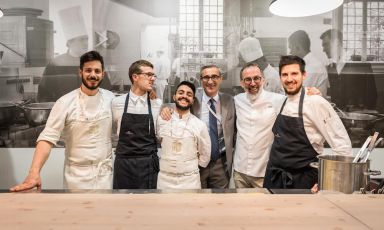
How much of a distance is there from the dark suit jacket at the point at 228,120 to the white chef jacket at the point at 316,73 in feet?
3.05

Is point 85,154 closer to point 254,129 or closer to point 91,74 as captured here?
point 91,74

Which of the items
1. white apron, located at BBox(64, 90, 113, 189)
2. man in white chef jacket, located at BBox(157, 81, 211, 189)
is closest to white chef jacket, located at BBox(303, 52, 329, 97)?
man in white chef jacket, located at BBox(157, 81, 211, 189)

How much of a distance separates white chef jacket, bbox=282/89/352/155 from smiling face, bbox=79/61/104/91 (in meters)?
1.31

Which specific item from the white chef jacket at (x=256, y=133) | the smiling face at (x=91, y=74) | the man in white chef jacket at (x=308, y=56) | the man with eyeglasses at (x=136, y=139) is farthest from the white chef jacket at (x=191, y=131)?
the man in white chef jacket at (x=308, y=56)

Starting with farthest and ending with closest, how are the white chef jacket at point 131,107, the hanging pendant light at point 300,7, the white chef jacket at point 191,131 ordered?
the white chef jacket at point 131,107
the white chef jacket at point 191,131
the hanging pendant light at point 300,7

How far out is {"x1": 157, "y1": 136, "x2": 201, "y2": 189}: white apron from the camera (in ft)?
8.11

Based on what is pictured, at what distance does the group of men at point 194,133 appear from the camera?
7.48ft

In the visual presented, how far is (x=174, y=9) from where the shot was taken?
10.8 feet

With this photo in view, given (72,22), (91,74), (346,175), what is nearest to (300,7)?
(346,175)

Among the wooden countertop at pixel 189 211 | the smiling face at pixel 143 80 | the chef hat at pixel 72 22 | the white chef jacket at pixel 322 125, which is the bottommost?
the wooden countertop at pixel 189 211

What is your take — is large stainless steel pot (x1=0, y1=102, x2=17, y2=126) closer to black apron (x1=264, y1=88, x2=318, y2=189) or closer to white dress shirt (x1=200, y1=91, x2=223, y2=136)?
white dress shirt (x1=200, y1=91, x2=223, y2=136)

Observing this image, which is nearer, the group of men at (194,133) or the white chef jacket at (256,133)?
the group of men at (194,133)

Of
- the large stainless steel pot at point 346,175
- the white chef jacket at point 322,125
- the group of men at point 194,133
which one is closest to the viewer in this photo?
the large stainless steel pot at point 346,175

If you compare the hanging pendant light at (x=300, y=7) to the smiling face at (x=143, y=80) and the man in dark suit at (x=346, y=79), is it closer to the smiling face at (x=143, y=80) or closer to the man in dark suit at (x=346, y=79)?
the smiling face at (x=143, y=80)
